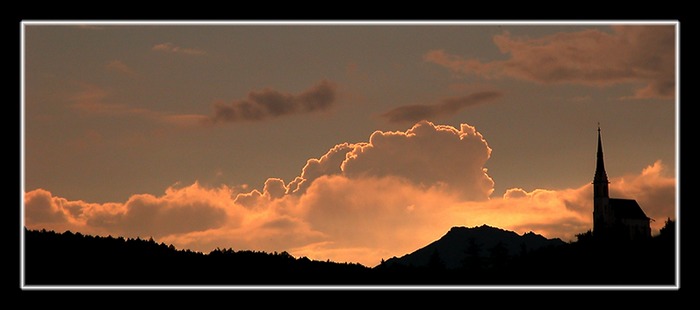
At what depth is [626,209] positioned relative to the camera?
143 m

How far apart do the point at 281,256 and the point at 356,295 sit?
2108 centimetres

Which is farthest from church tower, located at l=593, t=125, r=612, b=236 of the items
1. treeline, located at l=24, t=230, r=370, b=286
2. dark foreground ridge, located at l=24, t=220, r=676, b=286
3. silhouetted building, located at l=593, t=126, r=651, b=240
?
treeline, located at l=24, t=230, r=370, b=286

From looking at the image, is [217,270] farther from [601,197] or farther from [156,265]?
[601,197]

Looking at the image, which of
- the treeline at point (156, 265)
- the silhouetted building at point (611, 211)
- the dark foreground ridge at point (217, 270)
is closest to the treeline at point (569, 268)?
the dark foreground ridge at point (217, 270)

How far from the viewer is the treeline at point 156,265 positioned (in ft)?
195

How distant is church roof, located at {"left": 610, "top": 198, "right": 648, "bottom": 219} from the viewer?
14050 cm

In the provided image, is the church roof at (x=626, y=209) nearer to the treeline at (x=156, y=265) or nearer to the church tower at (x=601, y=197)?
the church tower at (x=601, y=197)

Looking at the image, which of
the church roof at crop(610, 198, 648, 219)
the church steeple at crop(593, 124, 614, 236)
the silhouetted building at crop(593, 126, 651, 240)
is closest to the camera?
the silhouetted building at crop(593, 126, 651, 240)

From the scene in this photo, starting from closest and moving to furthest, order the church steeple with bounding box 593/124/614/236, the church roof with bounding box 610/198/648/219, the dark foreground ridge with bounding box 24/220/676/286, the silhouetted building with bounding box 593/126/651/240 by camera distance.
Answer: the dark foreground ridge with bounding box 24/220/676/286 < the silhouetted building with bounding box 593/126/651/240 < the church roof with bounding box 610/198/648/219 < the church steeple with bounding box 593/124/614/236

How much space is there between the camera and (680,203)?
44.4 meters

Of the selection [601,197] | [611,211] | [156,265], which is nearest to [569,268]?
[156,265]

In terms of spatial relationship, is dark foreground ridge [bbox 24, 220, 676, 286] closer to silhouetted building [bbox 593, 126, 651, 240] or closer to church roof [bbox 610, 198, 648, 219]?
silhouetted building [bbox 593, 126, 651, 240]

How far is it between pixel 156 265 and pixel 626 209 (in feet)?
329

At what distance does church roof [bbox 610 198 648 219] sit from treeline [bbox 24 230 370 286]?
298 feet
